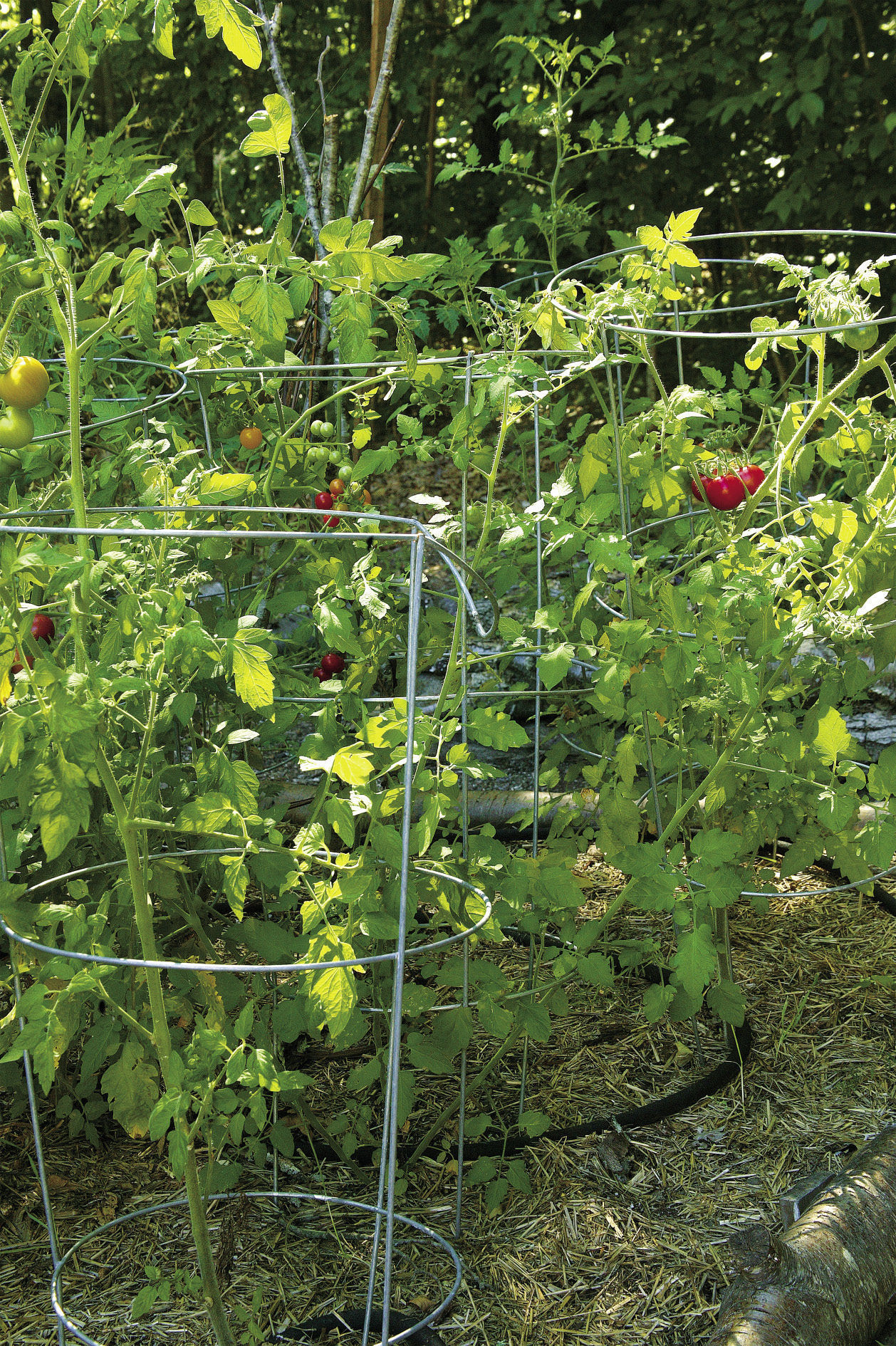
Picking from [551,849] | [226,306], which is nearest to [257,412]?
[226,306]

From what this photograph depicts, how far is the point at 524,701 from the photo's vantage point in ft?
10.0

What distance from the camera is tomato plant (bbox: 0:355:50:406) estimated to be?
108 centimetres

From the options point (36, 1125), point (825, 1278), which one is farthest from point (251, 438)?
point (825, 1278)

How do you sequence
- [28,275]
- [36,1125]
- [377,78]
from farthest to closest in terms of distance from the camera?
[377,78] < [36,1125] < [28,275]

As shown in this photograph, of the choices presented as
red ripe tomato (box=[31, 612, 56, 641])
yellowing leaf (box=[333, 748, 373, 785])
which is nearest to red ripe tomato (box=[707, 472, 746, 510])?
yellowing leaf (box=[333, 748, 373, 785])

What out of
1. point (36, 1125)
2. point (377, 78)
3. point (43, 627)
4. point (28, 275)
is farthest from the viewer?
point (377, 78)

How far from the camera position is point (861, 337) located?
1380mm

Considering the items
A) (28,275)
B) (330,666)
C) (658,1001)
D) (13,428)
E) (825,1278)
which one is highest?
(28,275)

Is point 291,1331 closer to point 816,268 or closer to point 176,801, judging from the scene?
point 176,801

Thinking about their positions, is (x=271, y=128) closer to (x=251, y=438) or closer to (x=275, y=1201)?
(x=251, y=438)

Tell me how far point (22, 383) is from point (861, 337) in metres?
1.01

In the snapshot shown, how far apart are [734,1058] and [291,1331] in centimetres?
86

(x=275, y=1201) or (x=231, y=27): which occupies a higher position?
(x=231, y=27)

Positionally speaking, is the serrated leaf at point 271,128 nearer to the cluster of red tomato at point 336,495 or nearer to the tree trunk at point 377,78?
the cluster of red tomato at point 336,495
